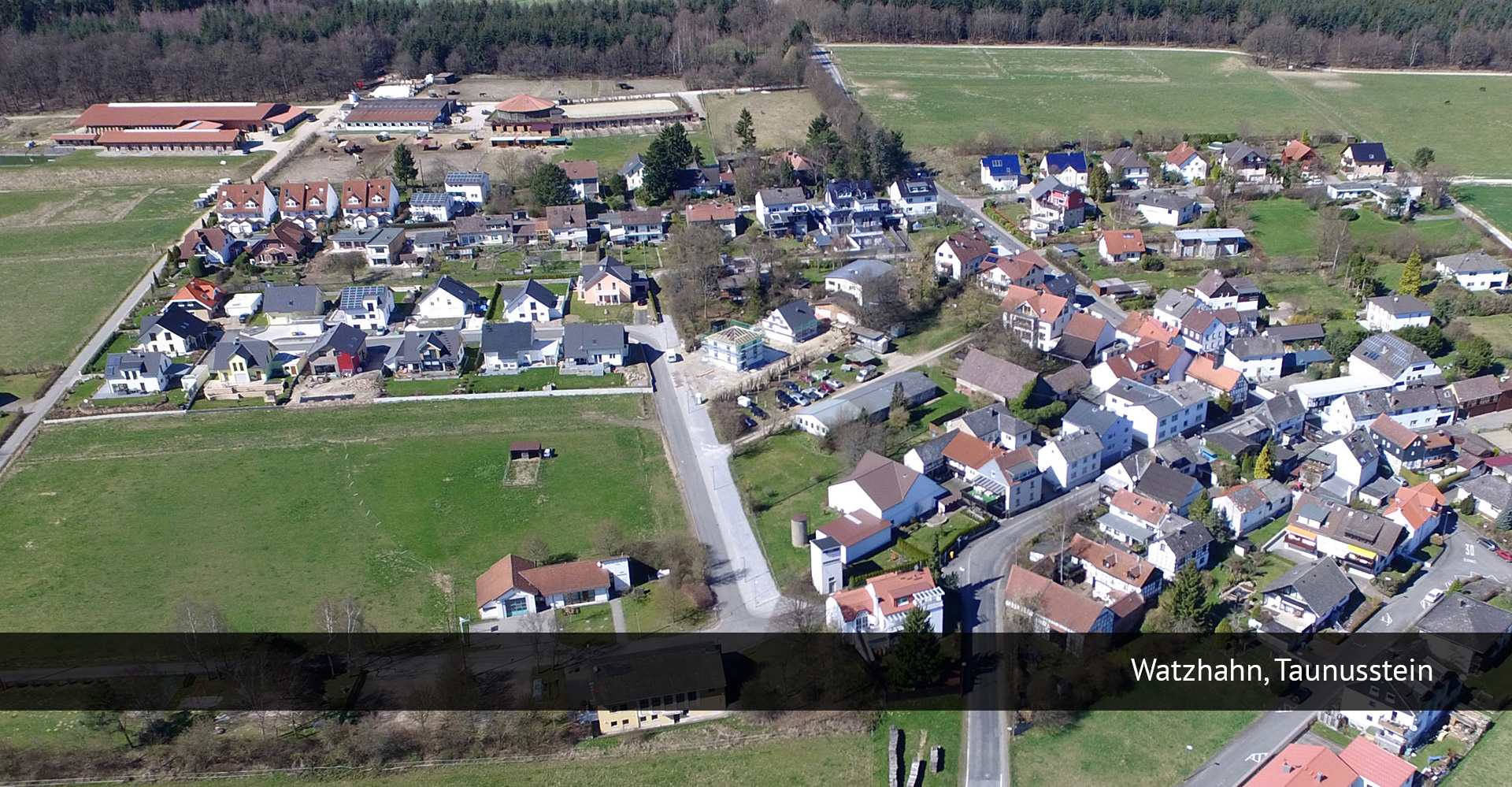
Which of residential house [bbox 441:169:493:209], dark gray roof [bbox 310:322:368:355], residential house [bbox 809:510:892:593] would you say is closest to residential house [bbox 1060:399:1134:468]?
residential house [bbox 809:510:892:593]

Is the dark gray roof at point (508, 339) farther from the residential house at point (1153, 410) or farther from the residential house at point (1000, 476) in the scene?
the residential house at point (1153, 410)

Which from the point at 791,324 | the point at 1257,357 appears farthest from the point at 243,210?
the point at 1257,357

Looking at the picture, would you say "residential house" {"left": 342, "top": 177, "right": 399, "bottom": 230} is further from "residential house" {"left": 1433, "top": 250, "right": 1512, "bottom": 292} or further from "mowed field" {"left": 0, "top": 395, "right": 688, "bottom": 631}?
"residential house" {"left": 1433, "top": 250, "right": 1512, "bottom": 292}

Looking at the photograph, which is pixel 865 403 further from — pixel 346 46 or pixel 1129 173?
pixel 346 46

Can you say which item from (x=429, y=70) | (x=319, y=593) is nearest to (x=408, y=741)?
(x=319, y=593)

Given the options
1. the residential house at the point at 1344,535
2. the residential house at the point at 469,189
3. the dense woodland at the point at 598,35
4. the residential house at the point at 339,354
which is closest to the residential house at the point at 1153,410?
the residential house at the point at 1344,535
